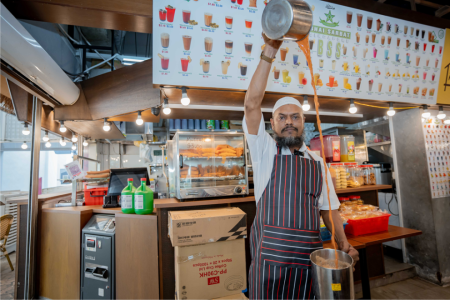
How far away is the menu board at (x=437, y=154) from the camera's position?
3.44 metres

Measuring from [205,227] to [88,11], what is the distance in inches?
83.6

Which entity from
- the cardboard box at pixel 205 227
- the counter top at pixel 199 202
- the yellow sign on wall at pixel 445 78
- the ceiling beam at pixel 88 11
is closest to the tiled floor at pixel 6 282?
the counter top at pixel 199 202

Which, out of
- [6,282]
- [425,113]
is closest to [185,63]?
[425,113]

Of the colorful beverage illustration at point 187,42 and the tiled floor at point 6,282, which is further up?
the colorful beverage illustration at point 187,42

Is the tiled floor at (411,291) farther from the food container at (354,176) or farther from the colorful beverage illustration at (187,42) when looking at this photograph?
the colorful beverage illustration at (187,42)

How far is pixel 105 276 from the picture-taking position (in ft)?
8.36

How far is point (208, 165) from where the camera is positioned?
3.08 m

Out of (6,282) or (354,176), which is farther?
(6,282)

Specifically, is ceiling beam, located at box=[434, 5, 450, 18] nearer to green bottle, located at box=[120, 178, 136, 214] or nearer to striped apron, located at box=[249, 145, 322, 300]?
striped apron, located at box=[249, 145, 322, 300]

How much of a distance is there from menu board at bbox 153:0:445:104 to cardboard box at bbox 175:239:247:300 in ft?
4.88

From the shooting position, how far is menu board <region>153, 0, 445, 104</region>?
2.17 metres

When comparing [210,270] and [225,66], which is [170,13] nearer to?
[225,66]

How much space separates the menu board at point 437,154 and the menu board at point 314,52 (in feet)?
1.92

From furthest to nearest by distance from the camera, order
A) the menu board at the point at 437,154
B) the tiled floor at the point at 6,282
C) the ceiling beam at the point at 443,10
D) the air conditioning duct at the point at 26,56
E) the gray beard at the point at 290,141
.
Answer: the menu board at the point at 437,154, the tiled floor at the point at 6,282, the ceiling beam at the point at 443,10, the gray beard at the point at 290,141, the air conditioning duct at the point at 26,56
